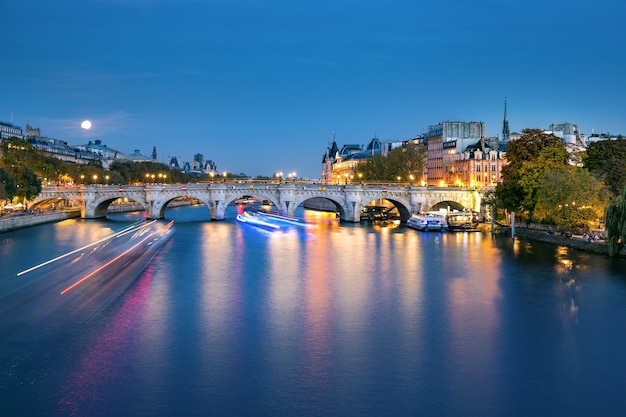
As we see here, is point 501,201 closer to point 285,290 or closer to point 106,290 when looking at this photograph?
point 285,290

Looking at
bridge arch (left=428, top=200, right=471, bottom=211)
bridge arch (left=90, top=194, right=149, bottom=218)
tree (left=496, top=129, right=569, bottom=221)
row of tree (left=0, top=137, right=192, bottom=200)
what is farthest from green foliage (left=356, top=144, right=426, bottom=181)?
row of tree (left=0, top=137, right=192, bottom=200)

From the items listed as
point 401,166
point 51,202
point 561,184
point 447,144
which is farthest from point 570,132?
point 51,202

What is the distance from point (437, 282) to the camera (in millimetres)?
35438

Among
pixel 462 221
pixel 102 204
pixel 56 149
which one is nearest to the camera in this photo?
pixel 462 221

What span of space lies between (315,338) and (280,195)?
179 feet

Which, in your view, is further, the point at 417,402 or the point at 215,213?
the point at 215,213

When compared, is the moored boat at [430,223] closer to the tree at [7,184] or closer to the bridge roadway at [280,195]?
the bridge roadway at [280,195]

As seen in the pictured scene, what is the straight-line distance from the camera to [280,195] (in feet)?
255

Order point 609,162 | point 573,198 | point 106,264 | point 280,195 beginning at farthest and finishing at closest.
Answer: point 280,195 < point 609,162 < point 573,198 < point 106,264

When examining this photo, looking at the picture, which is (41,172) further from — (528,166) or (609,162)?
(609,162)

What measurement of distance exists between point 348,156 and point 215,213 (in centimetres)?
9082

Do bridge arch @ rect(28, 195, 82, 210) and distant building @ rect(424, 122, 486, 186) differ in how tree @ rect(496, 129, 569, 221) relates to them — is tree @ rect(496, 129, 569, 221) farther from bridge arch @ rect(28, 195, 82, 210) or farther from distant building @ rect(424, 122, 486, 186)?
distant building @ rect(424, 122, 486, 186)

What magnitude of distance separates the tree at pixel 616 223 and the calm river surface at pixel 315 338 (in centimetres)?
100

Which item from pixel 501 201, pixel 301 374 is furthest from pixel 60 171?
pixel 301 374
